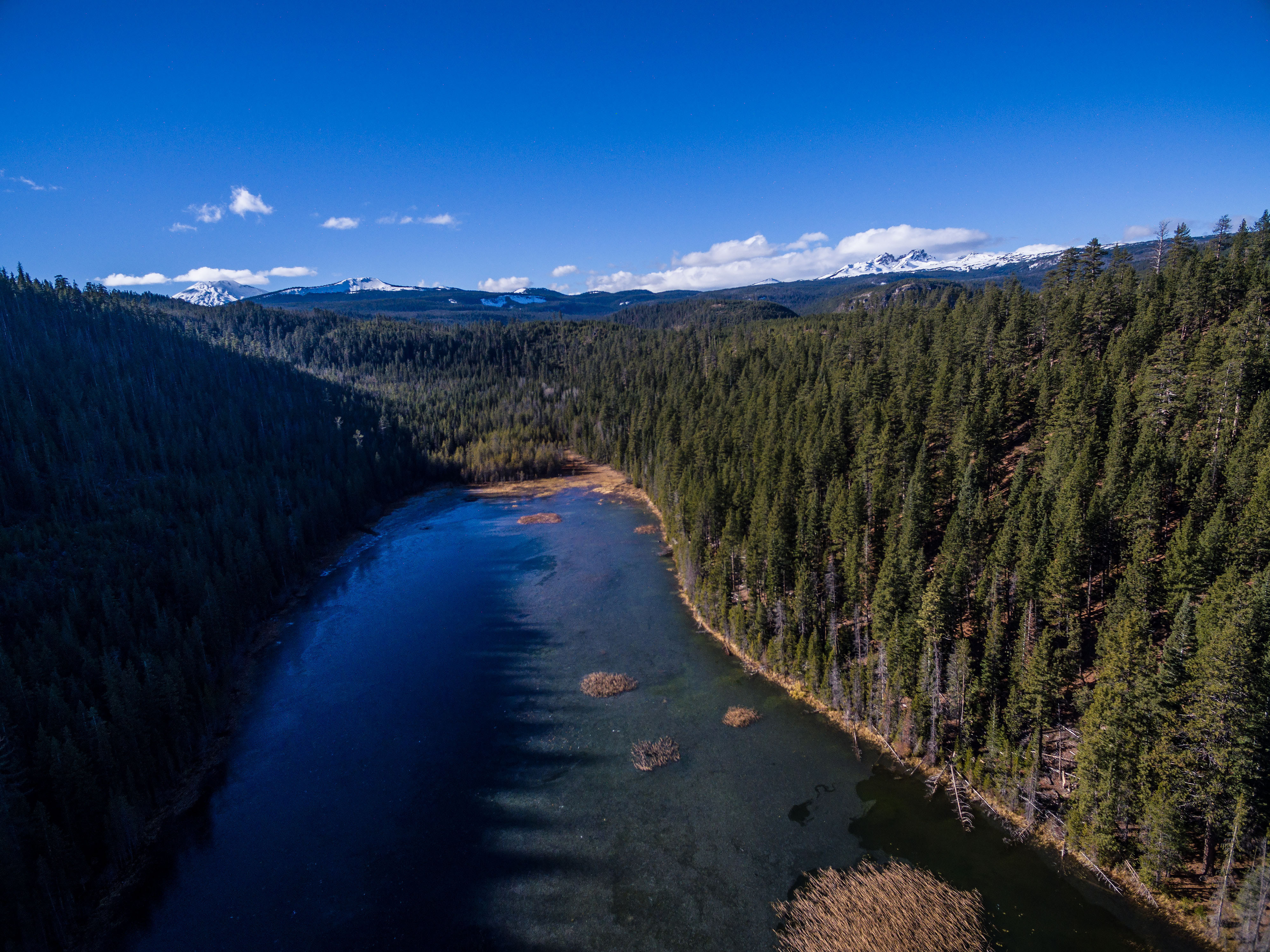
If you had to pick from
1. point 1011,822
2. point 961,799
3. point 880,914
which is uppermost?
point 880,914

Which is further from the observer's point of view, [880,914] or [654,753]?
[654,753]

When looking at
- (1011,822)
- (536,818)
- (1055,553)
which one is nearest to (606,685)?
(536,818)

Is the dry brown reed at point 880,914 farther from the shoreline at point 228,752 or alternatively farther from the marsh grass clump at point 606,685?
the marsh grass clump at point 606,685

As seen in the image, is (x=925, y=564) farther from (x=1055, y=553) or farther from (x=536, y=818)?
(x=536, y=818)

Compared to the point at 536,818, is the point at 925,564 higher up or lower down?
higher up

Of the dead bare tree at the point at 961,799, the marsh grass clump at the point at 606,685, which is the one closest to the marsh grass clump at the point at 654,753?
the marsh grass clump at the point at 606,685
